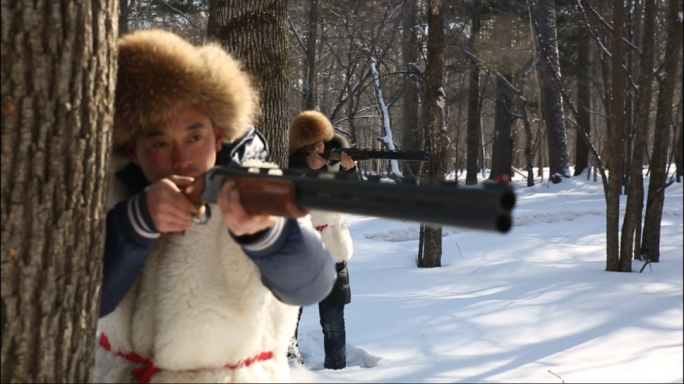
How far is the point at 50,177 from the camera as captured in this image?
1.62m

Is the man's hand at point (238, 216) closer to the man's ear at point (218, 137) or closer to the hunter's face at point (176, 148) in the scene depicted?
the hunter's face at point (176, 148)

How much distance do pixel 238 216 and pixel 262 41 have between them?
3418 mm

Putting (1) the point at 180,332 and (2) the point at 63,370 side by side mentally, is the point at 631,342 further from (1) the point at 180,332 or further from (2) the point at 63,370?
(2) the point at 63,370

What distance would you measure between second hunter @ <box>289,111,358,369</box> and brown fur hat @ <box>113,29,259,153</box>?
2983 millimetres

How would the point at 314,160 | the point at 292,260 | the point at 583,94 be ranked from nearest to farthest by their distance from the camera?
the point at 292,260 < the point at 314,160 < the point at 583,94

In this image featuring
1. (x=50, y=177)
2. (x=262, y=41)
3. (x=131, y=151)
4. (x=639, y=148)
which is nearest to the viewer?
(x=50, y=177)

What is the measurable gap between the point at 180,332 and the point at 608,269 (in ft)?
21.8

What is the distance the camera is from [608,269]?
7.57 m

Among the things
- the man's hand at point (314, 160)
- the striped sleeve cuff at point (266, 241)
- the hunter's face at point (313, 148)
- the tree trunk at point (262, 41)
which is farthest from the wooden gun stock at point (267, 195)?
the hunter's face at point (313, 148)

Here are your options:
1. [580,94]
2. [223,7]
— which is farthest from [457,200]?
[580,94]

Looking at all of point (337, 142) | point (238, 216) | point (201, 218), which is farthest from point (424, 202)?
point (337, 142)

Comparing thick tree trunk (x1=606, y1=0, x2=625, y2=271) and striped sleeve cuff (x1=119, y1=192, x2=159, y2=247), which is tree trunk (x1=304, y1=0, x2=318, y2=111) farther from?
striped sleeve cuff (x1=119, y1=192, x2=159, y2=247)

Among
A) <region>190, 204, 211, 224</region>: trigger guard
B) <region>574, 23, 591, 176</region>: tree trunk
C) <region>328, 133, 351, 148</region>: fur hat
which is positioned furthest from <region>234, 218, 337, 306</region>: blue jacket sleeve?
<region>574, 23, 591, 176</region>: tree trunk

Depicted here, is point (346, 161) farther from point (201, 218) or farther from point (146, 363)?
point (201, 218)
